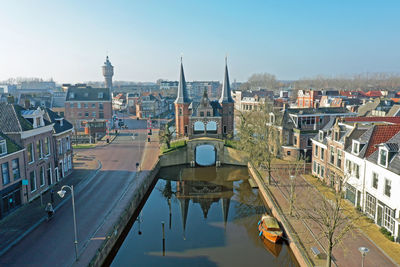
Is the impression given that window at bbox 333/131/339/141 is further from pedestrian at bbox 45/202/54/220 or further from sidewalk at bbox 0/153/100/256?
sidewalk at bbox 0/153/100/256

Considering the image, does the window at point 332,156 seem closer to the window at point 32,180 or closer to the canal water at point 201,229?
the canal water at point 201,229

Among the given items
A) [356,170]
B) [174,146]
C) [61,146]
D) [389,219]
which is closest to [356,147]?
[356,170]

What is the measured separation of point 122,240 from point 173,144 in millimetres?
31456

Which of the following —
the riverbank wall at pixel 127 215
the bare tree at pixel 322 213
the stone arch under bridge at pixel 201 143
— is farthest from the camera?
the stone arch under bridge at pixel 201 143

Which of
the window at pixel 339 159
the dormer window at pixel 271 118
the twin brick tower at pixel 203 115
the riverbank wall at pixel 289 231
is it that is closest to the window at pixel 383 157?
the window at pixel 339 159

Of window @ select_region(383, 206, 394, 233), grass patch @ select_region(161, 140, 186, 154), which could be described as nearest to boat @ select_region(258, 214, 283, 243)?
window @ select_region(383, 206, 394, 233)

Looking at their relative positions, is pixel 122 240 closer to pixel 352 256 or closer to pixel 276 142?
pixel 352 256

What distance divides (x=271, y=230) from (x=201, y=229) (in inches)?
280

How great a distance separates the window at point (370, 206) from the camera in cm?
2614

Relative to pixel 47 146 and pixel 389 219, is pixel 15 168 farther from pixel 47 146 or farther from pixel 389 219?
pixel 389 219

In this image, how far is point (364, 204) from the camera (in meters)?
27.5

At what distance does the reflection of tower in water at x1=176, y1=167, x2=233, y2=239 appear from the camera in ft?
119

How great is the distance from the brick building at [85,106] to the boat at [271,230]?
6591 cm

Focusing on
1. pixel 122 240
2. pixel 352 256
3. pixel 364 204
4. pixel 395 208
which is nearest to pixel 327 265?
pixel 352 256
